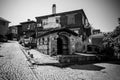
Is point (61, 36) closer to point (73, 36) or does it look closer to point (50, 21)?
point (73, 36)

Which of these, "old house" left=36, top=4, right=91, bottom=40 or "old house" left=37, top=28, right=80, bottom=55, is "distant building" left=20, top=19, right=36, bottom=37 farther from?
"old house" left=37, top=28, right=80, bottom=55

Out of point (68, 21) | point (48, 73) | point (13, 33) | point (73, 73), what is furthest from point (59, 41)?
point (13, 33)

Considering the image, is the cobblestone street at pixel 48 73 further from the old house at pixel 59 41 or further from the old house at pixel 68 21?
the old house at pixel 68 21

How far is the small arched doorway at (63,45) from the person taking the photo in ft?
Result: 43.6

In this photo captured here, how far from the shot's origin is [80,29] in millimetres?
18188

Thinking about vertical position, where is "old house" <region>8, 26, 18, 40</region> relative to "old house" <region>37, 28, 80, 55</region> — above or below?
above

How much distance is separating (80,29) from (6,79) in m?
16.8

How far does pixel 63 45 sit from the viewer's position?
524 inches

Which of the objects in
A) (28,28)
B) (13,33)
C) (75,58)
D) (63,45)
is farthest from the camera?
(13,33)

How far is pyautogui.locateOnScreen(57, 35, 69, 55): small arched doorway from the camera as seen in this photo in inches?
523

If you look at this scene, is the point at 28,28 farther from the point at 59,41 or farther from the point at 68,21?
the point at 59,41

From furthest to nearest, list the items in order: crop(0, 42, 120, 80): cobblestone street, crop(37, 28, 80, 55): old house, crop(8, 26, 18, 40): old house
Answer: crop(8, 26, 18, 40): old house < crop(37, 28, 80, 55): old house < crop(0, 42, 120, 80): cobblestone street

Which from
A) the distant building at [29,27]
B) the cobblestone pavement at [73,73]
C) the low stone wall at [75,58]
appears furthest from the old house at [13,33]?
the cobblestone pavement at [73,73]

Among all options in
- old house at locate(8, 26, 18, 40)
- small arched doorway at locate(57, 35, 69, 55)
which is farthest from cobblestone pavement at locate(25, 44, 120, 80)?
old house at locate(8, 26, 18, 40)
